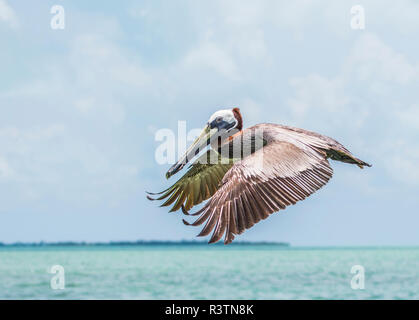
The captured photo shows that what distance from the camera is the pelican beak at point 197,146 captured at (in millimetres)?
8163

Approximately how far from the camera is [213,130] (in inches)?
328

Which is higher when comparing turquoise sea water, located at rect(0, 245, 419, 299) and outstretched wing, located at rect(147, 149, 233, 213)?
outstretched wing, located at rect(147, 149, 233, 213)

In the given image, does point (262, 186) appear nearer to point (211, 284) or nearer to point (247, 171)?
point (247, 171)

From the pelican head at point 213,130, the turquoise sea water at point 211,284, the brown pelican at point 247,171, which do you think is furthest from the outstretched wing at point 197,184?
the turquoise sea water at point 211,284

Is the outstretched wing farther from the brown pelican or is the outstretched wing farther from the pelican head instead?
the pelican head

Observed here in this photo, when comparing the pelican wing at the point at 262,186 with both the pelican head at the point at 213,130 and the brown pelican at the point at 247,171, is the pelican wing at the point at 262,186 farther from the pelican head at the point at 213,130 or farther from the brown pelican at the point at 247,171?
the pelican head at the point at 213,130

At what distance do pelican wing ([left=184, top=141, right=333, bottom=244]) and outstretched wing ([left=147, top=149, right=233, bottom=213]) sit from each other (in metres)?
1.59

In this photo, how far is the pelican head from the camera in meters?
8.25

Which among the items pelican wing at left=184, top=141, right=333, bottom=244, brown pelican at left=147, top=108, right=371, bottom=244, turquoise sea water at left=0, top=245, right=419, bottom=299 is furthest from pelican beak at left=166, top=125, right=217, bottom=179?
turquoise sea water at left=0, top=245, right=419, bottom=299

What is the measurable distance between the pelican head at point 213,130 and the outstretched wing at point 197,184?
0.53 m

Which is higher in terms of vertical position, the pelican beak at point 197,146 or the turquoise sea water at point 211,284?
the pelican beak at point 197,146

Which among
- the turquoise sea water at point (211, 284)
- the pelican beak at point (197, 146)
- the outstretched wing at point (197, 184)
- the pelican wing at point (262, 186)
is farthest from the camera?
the turquoise sea water at point (211, 284)
